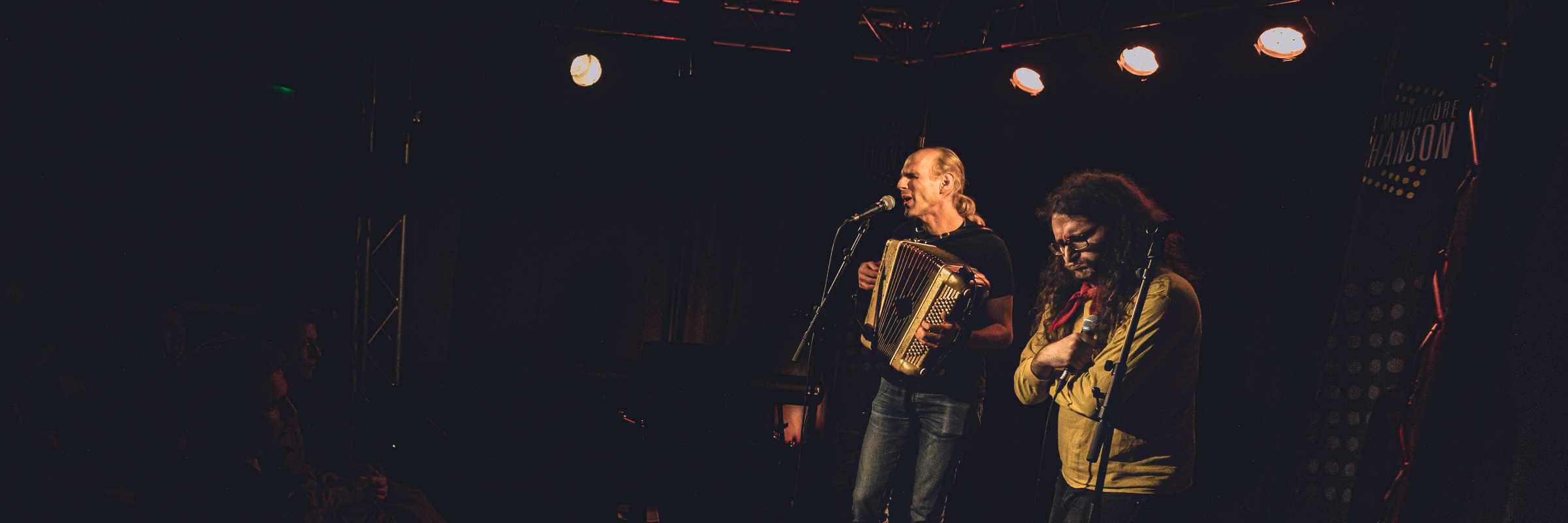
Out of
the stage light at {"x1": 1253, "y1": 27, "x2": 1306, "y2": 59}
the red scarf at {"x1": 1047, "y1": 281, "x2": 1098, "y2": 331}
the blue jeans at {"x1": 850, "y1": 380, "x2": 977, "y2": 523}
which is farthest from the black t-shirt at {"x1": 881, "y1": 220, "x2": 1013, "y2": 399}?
the stage light at {"x1": 1253, "y1": 27, "x2": 1306, "y2": 59}

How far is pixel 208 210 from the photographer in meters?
5.34

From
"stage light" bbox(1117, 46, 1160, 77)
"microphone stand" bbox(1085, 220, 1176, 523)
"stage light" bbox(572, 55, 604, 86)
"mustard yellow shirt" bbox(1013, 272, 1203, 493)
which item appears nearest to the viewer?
"microphone stand" bbox(1085, 220, 1176, 523)

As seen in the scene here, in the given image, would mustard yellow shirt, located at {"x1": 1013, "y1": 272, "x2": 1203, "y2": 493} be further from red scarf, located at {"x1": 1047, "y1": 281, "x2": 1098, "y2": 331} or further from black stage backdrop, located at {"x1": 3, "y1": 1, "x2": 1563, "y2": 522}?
black stage backdrop, located at {"x1": 3, "y1": 1, "x2": 1563, "y2": 522}

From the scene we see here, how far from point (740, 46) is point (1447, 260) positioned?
414 cm

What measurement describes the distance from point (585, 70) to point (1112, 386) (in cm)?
483

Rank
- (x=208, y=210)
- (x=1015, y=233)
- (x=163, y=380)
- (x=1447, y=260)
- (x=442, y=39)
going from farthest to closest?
(x=442, y=39) < (x=208, y=210) < (x=1015, y=233) < (x=163, y=380) < (x=1447, y=260)

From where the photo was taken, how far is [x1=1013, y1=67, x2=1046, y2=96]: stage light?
4254 millimetres

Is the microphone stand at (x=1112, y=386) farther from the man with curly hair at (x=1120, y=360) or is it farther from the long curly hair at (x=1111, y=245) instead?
the long curly hair at (x=1111, y=245)

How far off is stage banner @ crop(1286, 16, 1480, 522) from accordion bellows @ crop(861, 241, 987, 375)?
151cm

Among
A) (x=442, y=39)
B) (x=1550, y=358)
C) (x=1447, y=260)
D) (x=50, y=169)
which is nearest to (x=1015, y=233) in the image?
(x=1447, y=260)

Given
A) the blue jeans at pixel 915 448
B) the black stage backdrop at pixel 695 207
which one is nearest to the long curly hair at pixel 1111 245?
the blue jeans at pixel 915 448

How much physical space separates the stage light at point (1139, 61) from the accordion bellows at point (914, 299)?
5.02 feet

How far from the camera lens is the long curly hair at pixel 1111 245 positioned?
8.78ft

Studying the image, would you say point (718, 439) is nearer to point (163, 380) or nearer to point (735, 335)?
point (735, 335)
